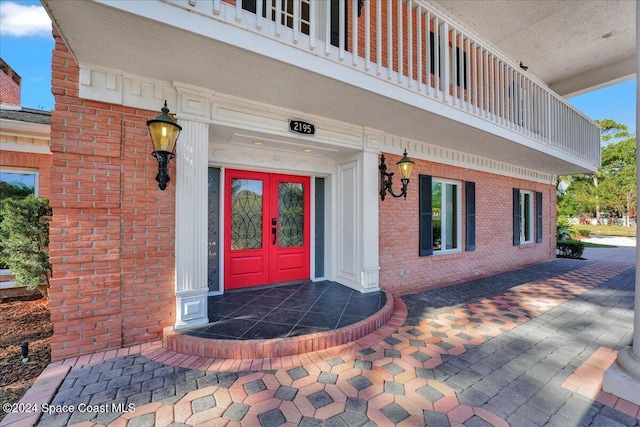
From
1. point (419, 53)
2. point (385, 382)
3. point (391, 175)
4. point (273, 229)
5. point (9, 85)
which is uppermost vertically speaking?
point (9, 85)

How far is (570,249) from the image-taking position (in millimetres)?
9391

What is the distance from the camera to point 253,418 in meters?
1.86

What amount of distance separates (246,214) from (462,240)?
4807 mm

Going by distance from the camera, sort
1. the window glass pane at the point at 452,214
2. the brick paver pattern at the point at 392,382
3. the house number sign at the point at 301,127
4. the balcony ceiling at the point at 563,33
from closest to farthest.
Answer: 1. the brick paver pattern at the point at 392,382
2. the house number sign at the point at 301,127
3. the balcony ceiling at the point at 563,33
4. the window glass pane at the point at 452,214

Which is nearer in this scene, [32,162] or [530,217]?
[32,162]

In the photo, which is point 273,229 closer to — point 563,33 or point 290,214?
point 290,214

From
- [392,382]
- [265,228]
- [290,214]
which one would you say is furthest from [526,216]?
[392,382]

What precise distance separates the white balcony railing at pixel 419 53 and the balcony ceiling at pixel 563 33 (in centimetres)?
82

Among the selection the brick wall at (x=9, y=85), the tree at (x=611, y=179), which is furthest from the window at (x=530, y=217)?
the tree at (x=611, y=179)

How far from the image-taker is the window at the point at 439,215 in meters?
5.26

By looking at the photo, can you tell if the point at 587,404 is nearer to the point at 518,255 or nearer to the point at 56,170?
the point at 56,170

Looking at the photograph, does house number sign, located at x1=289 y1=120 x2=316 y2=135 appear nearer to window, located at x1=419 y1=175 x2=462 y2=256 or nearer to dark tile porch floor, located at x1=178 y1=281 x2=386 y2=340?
dark tile porch floor, located at x1=178 y1=281 x2=386 y2=340

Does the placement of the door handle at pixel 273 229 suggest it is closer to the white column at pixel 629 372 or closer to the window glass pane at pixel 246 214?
the window glass pane at pixel 246 214

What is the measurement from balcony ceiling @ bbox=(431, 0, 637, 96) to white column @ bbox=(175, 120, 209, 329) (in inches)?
204
